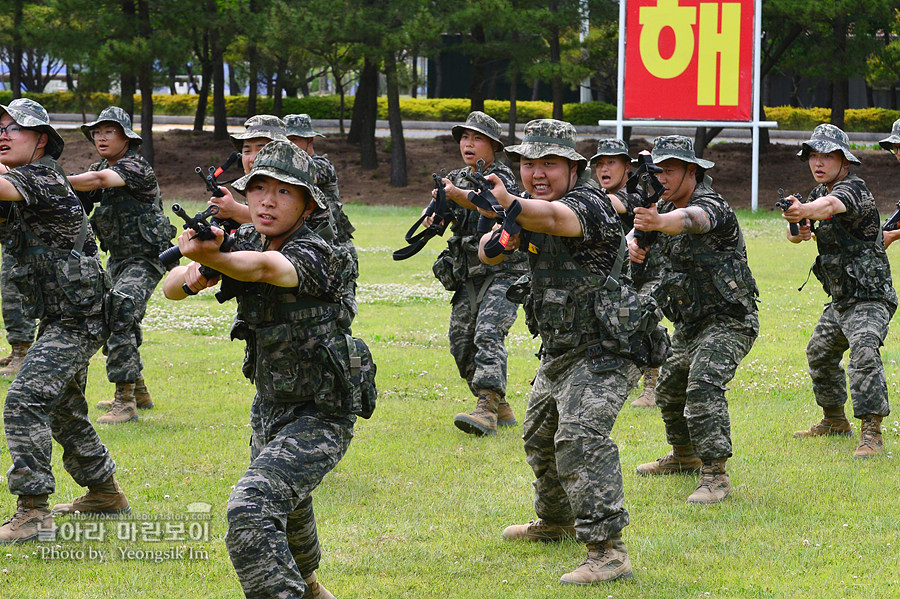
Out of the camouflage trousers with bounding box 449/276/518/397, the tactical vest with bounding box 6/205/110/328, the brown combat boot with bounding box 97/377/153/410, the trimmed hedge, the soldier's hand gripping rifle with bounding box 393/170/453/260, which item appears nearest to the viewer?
the tactical vest with bounding box 6/205/110/328

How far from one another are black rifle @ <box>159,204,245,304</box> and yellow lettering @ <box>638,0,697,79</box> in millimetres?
26078

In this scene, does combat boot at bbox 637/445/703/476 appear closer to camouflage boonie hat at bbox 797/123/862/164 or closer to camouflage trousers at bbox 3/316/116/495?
camouflage boonie hat at bbox 797/123/862/164

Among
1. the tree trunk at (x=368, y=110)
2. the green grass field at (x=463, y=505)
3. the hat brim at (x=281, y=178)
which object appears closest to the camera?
the hat brim at (x=281, y=178)

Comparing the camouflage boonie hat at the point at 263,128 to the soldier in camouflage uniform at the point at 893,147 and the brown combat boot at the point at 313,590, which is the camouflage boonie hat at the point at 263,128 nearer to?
the brown combat boot at the point at 313,590

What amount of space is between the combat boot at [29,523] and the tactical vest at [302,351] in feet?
7.17

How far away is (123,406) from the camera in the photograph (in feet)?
32.2

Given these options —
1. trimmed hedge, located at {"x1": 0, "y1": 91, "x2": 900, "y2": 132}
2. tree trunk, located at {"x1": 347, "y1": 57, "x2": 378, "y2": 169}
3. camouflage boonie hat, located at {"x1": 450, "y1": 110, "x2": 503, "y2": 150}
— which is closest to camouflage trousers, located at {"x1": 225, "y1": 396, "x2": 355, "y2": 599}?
camouflage boonie hat, located at {"x1": 450, "y1": 110, "x2": 503, "y2": 150}

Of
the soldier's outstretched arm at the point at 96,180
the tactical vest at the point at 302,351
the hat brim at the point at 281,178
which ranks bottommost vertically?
the tactical vest at the point at 302,351

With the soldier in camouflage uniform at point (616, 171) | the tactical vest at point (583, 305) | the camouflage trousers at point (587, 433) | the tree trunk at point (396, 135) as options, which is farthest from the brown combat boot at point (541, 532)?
the tree trunk at point (396, 135)

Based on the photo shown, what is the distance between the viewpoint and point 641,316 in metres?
6.18

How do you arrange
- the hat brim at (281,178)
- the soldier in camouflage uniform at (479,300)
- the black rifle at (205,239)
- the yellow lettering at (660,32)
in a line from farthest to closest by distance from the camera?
1. the yellow lettering at (660,32)
2. the soldier in camouflage uniform at (479,300)
3. the hat brim at (281,178)
4. the black rifle at (205,239)

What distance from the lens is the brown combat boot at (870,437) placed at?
8.59 metres

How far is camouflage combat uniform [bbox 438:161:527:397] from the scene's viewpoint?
936 cm

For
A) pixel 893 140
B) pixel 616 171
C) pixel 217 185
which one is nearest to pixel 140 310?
A: pixel 616 171
